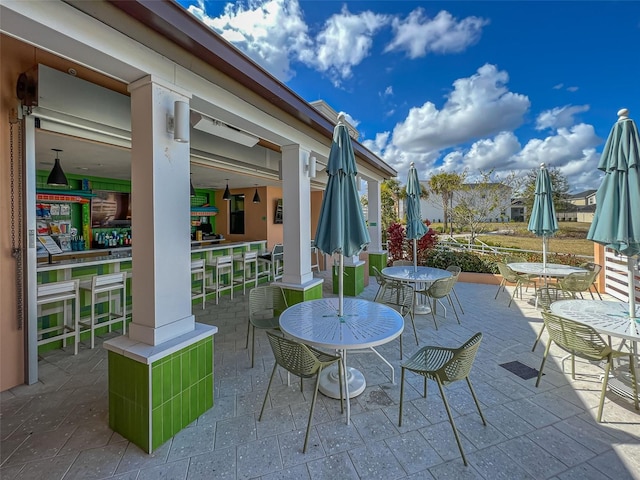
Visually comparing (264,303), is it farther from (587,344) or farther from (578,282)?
(578,282)

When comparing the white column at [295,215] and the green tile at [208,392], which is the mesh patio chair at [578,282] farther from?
the green tile at [208,392]

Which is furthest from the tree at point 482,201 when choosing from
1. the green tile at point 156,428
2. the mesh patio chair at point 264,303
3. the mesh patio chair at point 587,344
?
the green tile at point 156,428

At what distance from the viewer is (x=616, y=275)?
537cm

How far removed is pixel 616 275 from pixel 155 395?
8.08m

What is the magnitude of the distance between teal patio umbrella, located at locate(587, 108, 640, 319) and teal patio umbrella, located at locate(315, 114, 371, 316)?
90.3 inches

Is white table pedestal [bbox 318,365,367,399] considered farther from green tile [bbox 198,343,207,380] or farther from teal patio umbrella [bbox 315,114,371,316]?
green tile [bbox 198,343,207,380]

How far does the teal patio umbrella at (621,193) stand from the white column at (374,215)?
478cm

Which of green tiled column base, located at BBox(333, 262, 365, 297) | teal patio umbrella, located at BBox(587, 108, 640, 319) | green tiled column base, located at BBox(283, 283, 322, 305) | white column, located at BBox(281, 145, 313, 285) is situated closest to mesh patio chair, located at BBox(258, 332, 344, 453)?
green tiled column base, located at BBox(283, 283, 322, 305)

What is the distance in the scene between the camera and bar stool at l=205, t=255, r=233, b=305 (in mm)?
5461

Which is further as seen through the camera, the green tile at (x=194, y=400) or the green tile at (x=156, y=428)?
the green tile at (x=194, y=400)

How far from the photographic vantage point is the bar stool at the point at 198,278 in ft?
16.4

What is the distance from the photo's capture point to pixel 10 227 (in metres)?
2.53

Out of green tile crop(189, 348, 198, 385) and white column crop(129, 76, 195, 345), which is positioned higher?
white column crop(129, 76, 195, 345)

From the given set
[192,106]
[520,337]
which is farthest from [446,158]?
[192,106]
